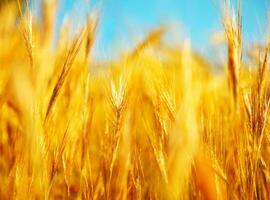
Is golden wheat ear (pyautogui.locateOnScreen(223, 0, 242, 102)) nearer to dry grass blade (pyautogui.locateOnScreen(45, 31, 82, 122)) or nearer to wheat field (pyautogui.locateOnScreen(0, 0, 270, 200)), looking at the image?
wheat field (pyautogui.locateOnScreen(0, 0, 270, 200))

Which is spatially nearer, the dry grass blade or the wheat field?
the wheat field

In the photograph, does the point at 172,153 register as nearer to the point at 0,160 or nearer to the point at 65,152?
the point at 65,152

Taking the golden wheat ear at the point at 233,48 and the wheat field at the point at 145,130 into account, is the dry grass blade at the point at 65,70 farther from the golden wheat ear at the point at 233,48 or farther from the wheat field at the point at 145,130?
the golden wheat ear at the point at 233,48

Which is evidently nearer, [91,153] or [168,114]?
[168,114]

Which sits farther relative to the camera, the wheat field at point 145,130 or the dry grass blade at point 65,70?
the dry grass blade at point 65,70

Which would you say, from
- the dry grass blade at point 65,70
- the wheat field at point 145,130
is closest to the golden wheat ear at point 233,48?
the wheat field at point 145,130

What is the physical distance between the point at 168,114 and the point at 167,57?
0.82 meters

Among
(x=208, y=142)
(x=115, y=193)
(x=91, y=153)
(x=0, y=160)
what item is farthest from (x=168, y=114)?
(x=91, y=153)

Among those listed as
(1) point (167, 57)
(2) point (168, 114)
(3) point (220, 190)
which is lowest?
(3) point (220, 190)

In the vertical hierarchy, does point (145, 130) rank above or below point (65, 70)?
below

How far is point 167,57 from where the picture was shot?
1.55 meters

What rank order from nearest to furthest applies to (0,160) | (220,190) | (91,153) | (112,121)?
(220,190) → (112,121) → (0,160) → (91,153)

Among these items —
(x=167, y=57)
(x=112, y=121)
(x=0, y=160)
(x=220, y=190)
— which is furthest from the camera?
(x=167, y=57)

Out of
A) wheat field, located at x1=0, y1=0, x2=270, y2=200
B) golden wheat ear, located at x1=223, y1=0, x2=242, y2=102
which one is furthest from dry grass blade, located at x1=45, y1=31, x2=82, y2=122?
golden wheat ear, located at x1=223, y1=0, x2=242, y2=102
